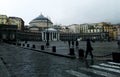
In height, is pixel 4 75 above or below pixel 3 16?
Answer: below

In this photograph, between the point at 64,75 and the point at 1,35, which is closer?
the point at 64,75

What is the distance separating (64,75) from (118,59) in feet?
22.4

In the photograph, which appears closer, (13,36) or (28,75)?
(28,75)

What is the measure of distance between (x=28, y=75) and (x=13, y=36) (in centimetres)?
13741

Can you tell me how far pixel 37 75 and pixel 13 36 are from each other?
138 metres

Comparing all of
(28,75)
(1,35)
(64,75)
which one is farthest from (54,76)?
(1,35)

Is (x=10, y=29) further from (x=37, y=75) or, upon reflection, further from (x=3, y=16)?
(x=37, y=75)

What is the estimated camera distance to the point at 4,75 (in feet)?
37.6

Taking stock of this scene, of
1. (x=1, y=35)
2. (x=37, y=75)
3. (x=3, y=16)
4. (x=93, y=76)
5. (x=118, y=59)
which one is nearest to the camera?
(x=93, y=76)

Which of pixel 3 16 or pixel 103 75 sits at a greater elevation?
pixel 3 16

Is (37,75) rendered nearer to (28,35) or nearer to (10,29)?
(10,29)

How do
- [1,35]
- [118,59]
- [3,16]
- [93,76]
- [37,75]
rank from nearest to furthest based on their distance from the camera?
[93,76] < [37,75] < [118,59] < [1,35] < [3,16]

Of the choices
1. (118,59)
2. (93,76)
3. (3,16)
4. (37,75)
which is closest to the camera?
(93,76)

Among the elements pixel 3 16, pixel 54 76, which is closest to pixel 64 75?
pixel 54 76
